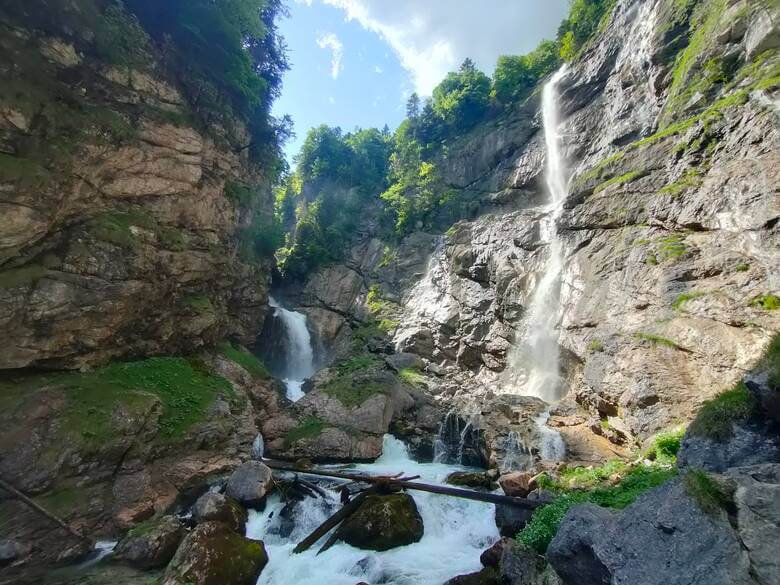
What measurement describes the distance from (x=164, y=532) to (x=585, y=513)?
31.5 feet

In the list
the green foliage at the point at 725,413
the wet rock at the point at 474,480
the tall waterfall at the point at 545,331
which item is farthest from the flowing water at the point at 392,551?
the tall waterfall at the point at 545,331

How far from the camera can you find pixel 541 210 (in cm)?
3056

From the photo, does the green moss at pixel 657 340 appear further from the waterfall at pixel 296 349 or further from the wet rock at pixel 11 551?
the waterfall at pixel 296 349

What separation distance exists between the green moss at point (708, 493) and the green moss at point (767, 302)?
10.9 metres

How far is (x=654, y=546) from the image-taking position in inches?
210

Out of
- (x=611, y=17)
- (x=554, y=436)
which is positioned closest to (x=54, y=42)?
(x=554, y=436)

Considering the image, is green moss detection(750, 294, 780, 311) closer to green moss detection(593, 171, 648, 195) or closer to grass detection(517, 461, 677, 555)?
grass detection(517, 461, 677, 555)

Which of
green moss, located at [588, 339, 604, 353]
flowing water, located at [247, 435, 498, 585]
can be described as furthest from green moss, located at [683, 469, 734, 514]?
green moss, located at [588, 339, 604, 353]

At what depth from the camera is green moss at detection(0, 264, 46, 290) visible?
12281 millimetres

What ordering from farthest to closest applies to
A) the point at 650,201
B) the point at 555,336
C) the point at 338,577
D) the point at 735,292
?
the point at 555,336 → the point at 650,201 → the point at 735,292 → the point at 338,577

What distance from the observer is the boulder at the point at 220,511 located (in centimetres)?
1088

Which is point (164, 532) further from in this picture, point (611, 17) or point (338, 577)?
point (611, 17)

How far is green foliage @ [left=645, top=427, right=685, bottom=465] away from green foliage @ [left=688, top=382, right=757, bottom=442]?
325 cm

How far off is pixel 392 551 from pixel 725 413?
A: 7.94 metres
